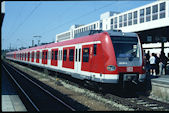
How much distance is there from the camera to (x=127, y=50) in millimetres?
10750

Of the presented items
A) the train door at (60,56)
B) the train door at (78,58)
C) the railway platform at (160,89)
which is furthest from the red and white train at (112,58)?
the train door at (60,56)

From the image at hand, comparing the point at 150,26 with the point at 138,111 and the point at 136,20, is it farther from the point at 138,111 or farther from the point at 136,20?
the point at 136,20

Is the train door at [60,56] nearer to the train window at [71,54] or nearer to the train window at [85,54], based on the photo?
the train window at [71,54]

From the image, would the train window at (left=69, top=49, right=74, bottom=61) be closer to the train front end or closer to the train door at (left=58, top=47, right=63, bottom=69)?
the train door at (left=58, top=47, right=63, bottom=69)

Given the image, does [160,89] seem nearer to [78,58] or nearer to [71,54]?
[78,58]

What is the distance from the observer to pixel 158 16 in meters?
69.5

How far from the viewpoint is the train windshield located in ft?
34.0

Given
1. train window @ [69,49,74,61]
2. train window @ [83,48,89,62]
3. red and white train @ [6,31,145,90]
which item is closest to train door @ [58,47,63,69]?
train window @ [69,49,74,61]

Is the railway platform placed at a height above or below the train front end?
below

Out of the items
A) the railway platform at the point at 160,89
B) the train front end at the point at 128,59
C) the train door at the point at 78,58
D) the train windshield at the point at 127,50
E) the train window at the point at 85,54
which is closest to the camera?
the train front end at the point at 128,59

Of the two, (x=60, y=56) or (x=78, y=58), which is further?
(x=60, y=56)

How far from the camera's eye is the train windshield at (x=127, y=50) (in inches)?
408

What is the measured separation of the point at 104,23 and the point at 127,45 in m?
85.3

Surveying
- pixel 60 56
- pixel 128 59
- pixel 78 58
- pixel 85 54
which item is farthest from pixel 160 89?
pixel 60 56
